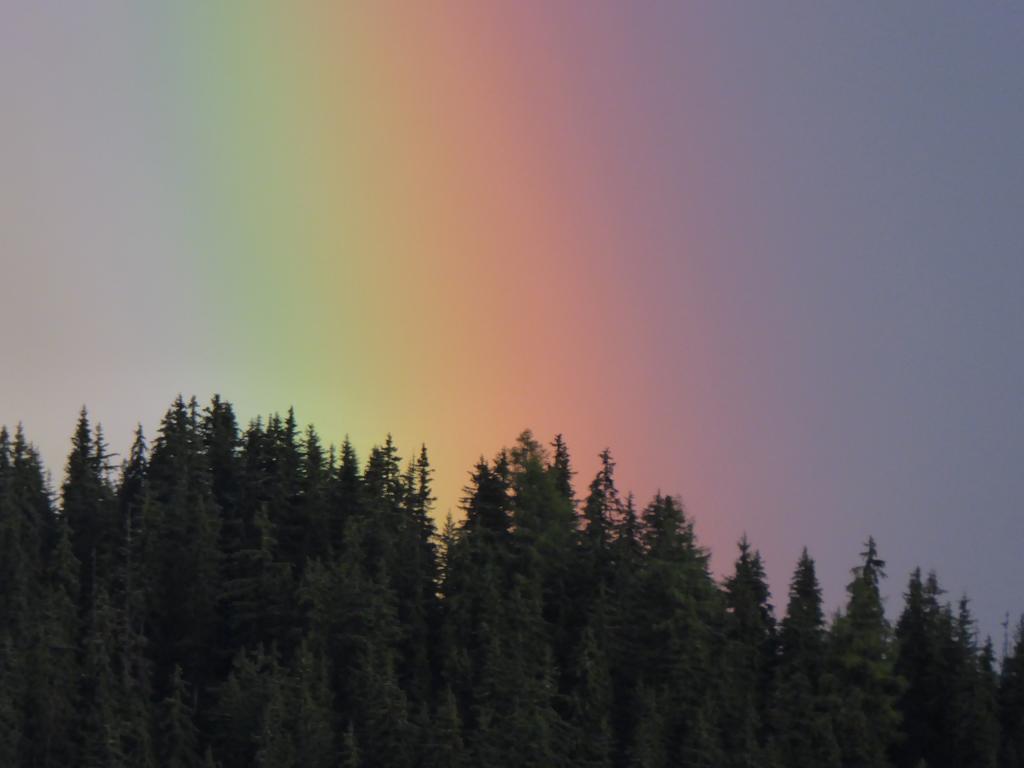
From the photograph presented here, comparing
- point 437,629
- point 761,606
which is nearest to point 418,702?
point 437,629

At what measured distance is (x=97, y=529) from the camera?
132125mm

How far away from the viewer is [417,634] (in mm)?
120375

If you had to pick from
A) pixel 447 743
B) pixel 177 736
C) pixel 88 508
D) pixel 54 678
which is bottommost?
pixel 447 743

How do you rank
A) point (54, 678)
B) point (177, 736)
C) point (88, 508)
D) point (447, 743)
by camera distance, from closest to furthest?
point (447, 743) < point (177, 736) < point (54, 678) < point (88, 508)

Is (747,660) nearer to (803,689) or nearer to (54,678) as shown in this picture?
(803,689)

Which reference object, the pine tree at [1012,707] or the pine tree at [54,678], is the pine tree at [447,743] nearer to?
the pine tree at [54,678]

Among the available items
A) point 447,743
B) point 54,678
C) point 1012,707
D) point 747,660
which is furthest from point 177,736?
point 1012,707

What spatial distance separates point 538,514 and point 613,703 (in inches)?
894

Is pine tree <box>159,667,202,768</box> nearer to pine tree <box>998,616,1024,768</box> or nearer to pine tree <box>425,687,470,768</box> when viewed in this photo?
pine tree <box>425,687,470,768</box>

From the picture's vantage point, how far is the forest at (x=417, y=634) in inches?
4087

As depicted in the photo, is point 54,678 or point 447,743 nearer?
point 447,743

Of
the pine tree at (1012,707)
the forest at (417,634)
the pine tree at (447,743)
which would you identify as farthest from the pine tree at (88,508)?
the pine tree at (1012,707)

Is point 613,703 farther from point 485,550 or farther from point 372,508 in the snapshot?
point 372,508

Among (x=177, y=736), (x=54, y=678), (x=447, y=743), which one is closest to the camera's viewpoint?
(x=447, y=743)
